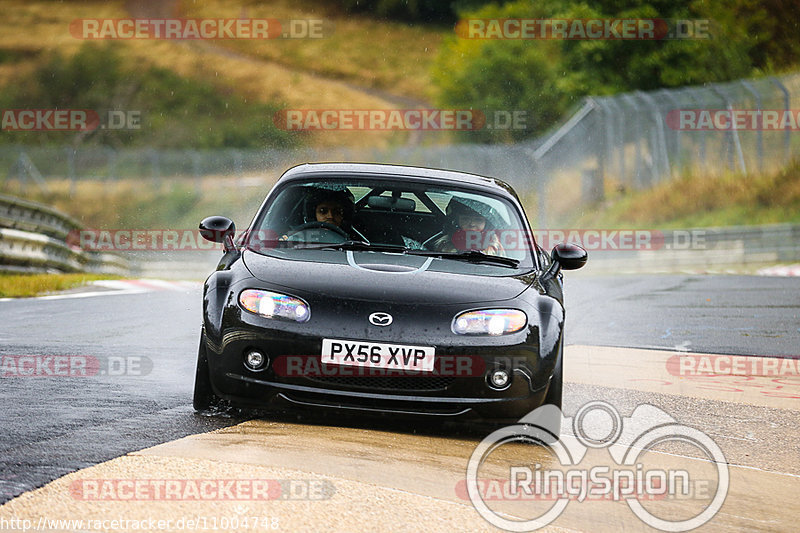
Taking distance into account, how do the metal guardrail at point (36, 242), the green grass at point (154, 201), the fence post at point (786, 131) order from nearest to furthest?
the metal guardrail at point (36, 242), the fence post at point (786, 131), the green grass at point (154, 201)

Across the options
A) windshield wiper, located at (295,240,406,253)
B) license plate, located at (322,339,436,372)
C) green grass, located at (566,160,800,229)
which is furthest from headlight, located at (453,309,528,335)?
green grass, located at (566,160,800,229)

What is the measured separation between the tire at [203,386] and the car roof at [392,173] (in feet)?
5.03

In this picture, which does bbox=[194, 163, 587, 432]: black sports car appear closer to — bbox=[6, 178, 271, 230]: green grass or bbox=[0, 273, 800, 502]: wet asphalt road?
bbox=[0, 273, 800, 502]: wet asphalt road

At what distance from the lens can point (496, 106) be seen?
69938 mm

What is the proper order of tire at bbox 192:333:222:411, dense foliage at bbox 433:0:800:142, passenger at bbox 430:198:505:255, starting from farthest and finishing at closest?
dense foliage at bbox 433:0:800:142 → passenger at bbox 430:198:505:255 → tire at bbox 192:333:222:411

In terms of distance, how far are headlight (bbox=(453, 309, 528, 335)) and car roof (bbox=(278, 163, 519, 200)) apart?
1.59 metres

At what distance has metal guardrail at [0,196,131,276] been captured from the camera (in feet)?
52.2

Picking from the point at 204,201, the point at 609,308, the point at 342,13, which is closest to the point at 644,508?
the point at 609,308

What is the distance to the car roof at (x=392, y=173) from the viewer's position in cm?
780

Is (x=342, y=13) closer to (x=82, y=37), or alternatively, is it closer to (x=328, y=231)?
(x=82, y=37)

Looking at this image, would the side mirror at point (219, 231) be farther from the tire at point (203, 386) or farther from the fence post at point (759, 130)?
the fence post at point (759, 130)

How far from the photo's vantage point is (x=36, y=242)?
16641 millimetres

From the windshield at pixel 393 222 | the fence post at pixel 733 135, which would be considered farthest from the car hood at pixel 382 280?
the fence post at pixel 733 135

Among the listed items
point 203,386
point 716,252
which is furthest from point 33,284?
point 716,252
